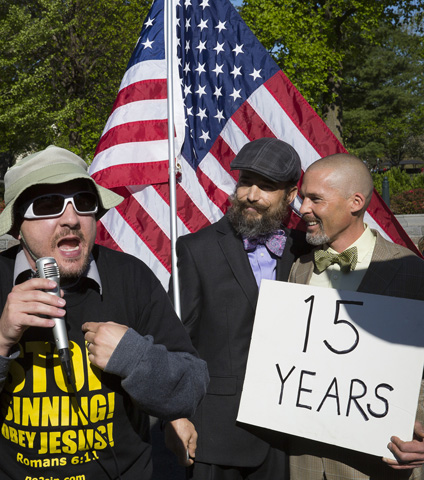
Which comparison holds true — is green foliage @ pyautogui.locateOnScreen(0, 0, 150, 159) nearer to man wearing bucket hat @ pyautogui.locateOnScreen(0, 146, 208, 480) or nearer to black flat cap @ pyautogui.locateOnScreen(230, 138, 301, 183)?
black flat cap @ pyautogui.locateOnScreen(230, 138, 301, 183)

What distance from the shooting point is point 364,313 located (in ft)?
8.10

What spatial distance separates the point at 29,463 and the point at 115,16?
20.2 meters

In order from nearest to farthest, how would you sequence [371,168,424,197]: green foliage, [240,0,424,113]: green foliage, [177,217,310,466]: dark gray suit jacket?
[177,217,310,466]: dark gray suit jacket, [240,0,424,113]: green foliage, [371,168,424,197]: green foliage

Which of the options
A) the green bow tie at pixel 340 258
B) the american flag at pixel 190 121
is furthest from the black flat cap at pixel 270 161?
the american flag at pixel 190 121

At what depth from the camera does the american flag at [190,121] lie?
12.9ft

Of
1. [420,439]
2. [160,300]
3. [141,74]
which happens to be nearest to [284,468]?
[420,439]

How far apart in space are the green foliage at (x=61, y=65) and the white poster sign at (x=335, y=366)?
1624 centimetres

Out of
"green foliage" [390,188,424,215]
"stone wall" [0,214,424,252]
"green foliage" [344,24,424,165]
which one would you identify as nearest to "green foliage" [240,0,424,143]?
"green foliage" [390,188,424,215]

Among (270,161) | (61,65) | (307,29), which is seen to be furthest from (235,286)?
(61,65)

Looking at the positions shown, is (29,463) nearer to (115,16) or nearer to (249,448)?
(249,448)

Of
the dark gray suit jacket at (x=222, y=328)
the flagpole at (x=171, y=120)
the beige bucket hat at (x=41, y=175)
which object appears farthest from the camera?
the flagpole at (x=171, y=120)

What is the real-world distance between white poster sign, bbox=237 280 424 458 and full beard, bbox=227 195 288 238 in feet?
1.34

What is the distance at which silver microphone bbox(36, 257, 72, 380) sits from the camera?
1682 millimetres

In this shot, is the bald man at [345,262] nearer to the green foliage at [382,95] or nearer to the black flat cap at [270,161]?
the black flat cap at [270,161]
